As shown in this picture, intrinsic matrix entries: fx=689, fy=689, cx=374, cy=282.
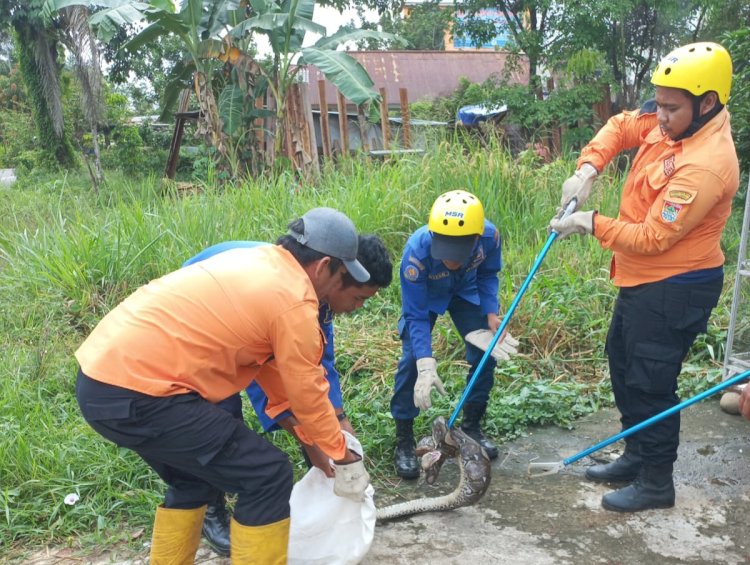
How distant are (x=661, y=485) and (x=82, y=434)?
2.96m

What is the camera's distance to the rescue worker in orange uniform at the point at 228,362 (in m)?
2.15

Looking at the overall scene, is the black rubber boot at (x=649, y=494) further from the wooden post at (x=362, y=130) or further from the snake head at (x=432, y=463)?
the wooden post at (x=362, y=130)

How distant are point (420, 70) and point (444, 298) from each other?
18087 millimetres

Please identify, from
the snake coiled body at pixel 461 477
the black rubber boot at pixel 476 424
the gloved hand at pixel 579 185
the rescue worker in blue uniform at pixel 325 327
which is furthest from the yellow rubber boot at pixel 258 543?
the gloved hand at pixel 579 185

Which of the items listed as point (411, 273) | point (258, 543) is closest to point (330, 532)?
point (258, 543)

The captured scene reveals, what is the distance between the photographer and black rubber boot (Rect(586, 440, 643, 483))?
11.6ft

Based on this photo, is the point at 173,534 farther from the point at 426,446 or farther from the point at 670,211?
the point at 670,211

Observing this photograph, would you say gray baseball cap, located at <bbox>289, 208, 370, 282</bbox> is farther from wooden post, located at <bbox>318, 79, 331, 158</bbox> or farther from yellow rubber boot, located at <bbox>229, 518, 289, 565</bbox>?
wooden post, located at <bbox>318, 79, 331, 158</bbox>

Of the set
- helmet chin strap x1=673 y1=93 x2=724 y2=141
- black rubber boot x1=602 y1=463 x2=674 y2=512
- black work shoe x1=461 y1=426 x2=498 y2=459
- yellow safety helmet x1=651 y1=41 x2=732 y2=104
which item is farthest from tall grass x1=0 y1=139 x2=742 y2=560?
yellow safety helmet x1=651 y1=41 x2=732 y2=104

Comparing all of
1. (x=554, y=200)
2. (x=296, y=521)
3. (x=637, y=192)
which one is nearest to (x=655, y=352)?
(x=637, y=192)

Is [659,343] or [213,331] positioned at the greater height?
[213,331]

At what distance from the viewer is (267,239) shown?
Answer: 5.71 metres

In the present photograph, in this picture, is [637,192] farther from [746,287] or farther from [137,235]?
[137,235]

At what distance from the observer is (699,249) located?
2990 millimetres
